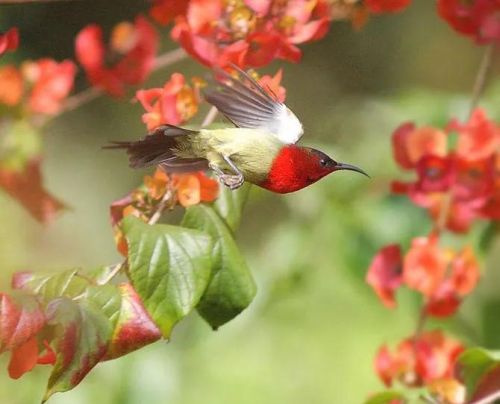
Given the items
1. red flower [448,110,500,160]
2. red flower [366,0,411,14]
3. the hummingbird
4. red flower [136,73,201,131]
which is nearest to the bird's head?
the hummingbird

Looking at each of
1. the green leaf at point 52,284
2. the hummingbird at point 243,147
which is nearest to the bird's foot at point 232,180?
the hummingbird at point 243,147

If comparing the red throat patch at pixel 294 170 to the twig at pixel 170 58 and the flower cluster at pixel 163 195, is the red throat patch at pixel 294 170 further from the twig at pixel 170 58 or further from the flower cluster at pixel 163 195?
the twig at pixel 170 58

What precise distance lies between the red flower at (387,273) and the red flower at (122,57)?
0.27 metres

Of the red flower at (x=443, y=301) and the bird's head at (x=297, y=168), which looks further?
the red flower at (x=443, y=301)

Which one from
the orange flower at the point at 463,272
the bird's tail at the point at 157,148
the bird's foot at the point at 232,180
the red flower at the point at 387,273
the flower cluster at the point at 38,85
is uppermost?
the bird's tail at the point at 157,148

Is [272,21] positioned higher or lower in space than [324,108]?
higher

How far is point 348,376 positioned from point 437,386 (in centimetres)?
79

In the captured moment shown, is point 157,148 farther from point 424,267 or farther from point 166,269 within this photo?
point 424,267

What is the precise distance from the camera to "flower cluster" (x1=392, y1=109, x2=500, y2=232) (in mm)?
889

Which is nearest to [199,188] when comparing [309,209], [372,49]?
[309,209]

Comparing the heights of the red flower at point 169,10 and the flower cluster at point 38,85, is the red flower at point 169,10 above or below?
above

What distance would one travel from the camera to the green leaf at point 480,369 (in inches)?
31.6

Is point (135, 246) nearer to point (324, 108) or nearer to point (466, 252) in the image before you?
point (466, 252)

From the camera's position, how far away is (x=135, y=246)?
60 cm
